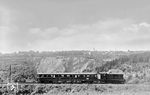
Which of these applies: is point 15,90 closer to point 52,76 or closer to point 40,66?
point 52,76

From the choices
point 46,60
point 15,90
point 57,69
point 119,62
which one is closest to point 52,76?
point 15,90

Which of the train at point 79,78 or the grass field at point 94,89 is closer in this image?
the grass field at point 94,89

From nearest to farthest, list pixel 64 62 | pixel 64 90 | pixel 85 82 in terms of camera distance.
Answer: pixel 64 90 → pixel 85 82 → pixel 64 62

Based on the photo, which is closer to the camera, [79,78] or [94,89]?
[94,89]

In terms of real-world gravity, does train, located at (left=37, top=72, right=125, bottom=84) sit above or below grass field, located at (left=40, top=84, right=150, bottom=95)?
above

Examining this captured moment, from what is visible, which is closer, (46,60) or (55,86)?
(55,86)

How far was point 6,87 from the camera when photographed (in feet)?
152

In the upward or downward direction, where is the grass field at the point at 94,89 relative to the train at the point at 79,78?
downward

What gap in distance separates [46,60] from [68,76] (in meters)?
92.3

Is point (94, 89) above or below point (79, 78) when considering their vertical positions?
below

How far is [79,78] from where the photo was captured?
171ft

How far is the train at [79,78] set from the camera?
52.0m

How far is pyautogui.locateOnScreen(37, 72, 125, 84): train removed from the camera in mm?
52031

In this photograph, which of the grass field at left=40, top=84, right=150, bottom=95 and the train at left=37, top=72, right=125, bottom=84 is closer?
the grass field at left=40, top=84, right=150, bottom=95
